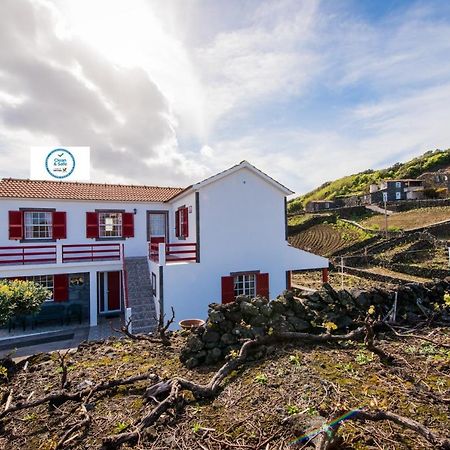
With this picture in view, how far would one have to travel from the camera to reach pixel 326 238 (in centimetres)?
3591

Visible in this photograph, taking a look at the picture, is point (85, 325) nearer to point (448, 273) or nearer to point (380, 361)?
point (380, 361)

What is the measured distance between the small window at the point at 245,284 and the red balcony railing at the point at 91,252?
20.7 feet

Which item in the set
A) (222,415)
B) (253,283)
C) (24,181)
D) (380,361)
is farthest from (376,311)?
(24,181)

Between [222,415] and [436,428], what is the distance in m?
2.40

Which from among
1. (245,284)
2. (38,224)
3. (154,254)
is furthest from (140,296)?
(38,224)

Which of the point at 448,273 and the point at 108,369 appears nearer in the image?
the point at 108,369

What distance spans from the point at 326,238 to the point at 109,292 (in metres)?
26.4

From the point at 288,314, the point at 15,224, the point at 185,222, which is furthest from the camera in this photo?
the point at 185,222

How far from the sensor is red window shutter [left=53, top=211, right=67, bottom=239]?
1545 cm

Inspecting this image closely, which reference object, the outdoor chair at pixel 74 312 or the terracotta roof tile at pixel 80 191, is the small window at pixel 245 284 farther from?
the outdoor chair at pixel 74 312

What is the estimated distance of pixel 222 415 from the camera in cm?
398

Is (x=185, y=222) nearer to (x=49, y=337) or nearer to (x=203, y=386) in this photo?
(x=49, y=337)

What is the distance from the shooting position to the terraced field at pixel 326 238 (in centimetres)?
3259

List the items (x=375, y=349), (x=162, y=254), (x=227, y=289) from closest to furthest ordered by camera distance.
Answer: (x=375, y=349) → (x=162, y=254) → (x=227, y=289)
